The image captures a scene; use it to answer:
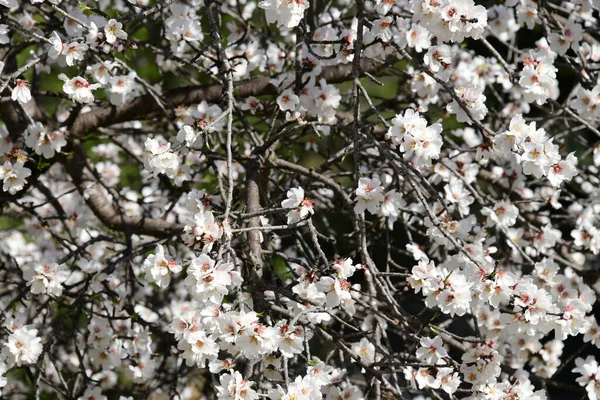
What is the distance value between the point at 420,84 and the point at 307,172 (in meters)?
0.45

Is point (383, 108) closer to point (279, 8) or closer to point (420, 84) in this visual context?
point (420, 84)

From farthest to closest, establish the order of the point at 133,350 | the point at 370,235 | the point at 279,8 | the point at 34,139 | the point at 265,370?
the point at 370,235 → the point at 133,350 → the point at 34,139 → the point at 265,370 → the point at 279,8

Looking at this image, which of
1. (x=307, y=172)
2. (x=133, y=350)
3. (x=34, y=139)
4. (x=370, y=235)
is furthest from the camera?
(x=370, y=235)

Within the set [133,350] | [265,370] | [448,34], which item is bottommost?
[133,350]

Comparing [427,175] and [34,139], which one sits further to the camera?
[427,175]

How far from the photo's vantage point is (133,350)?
2506 mm

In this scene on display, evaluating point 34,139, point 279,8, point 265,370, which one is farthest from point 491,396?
point 34,139

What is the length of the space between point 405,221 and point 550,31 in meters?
0.77

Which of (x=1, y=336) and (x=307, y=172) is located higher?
(x=307, y=172)

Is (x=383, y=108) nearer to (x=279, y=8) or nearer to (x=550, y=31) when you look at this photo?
(x=550, y=31)

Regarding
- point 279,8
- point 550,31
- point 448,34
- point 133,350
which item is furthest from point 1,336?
point 550,31

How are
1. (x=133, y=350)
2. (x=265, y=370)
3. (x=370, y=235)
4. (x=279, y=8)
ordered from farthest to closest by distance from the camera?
(x=370, y=235) → (x=133, y=350) → (x=265, y=370) → (x=279, y=8)

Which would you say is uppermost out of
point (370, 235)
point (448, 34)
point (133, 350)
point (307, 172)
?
point (448, 34)

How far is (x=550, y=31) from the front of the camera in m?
2.47
